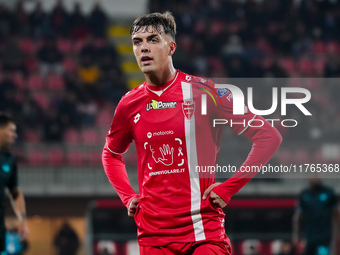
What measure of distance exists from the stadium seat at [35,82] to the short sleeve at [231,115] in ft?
43.7

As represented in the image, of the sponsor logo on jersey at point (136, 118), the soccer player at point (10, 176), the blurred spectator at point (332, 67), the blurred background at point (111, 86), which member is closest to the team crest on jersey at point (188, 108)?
the sponsor logo on jersey at point (136, 118)

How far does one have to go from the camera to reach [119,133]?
4.05 metres

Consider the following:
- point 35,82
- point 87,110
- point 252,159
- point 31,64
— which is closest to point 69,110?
point 87,110

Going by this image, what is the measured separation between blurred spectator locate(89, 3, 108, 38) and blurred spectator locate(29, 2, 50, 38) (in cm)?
133

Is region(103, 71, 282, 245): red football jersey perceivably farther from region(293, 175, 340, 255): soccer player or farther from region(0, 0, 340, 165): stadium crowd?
region(0, 0, 340, 165): stadium crowd

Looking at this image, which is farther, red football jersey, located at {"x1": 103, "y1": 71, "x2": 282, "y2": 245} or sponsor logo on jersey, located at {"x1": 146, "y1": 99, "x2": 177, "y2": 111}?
sponsor logo on jersey, located at {"x1": 146, "y1": 99, "x2": 177, "y2": 111}

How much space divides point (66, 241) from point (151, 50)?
10.8 meters

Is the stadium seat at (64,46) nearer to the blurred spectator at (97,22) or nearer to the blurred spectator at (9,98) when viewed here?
the blurred spectator at (97,22)

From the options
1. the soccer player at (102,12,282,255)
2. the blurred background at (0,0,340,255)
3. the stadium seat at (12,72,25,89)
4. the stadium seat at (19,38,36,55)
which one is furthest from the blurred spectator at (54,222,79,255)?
the soccer player at (102,12,282,255)

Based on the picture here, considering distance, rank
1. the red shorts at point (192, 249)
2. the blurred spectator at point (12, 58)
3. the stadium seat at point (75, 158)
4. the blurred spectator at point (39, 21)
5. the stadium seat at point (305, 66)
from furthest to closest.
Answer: the blurred spectator at point (39, 21) < the stadium seat at point (305, 66) < the blurred spectator at point (12, 58) < the stadium seat at point (75, 158) < the red shorts at point (192, 249)

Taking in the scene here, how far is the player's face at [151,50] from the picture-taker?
382 cm

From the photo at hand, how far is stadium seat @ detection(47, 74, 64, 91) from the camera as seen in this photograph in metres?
16.6

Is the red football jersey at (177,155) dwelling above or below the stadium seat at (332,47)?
below

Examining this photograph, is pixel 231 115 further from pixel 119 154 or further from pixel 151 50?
pixel 119 154
